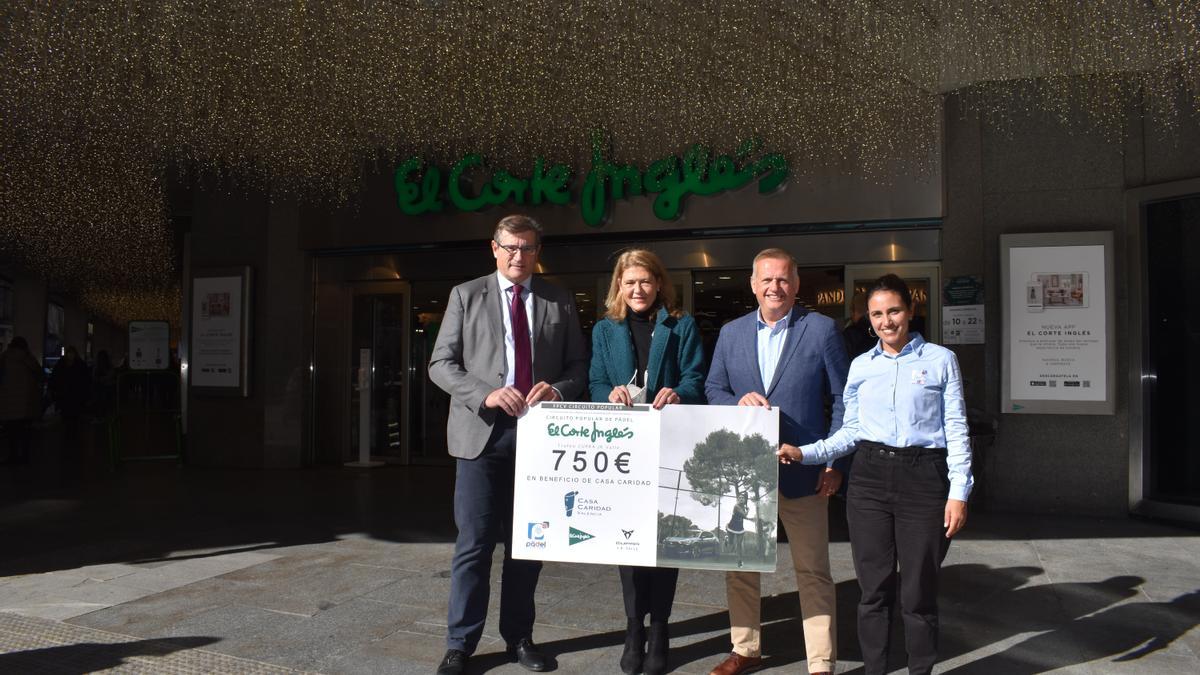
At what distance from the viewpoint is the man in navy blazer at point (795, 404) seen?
10.9 ft

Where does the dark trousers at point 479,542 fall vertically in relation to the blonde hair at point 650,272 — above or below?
below

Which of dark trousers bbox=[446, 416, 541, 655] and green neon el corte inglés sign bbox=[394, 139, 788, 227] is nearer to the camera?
dark trousers bbox=[446, 416, 541, 655]

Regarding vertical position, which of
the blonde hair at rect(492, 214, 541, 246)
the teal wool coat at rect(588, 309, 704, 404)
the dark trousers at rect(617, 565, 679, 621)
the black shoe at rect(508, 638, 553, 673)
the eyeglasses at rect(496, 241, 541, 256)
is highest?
the blonde hair at rect(492, 214, 541, 246)

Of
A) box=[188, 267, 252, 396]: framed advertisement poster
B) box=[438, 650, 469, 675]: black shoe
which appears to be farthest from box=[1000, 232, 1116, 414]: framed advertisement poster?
box=[188, 267, 252, 396]: framed advertisement poster

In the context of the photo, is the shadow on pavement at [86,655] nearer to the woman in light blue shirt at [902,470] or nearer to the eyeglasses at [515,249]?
the eyeglasses at [515,249]

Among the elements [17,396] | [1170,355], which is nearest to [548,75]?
[1170,355]

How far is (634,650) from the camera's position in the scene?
3.51 metres

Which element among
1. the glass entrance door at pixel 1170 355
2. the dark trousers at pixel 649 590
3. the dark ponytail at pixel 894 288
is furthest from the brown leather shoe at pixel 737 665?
the glass entrance door at pixel 1170 355

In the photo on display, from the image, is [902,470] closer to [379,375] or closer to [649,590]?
[649,590]

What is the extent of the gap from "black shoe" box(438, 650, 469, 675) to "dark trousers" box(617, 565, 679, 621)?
0.70 metres

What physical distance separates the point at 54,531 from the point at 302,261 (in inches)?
196

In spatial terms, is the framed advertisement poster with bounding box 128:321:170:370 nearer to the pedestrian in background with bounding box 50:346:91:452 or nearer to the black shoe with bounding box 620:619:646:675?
the pedestrian in background with bounding box 50:346:91:452

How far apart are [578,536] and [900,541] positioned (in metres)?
1.18

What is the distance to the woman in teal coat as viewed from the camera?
347 centimetres
